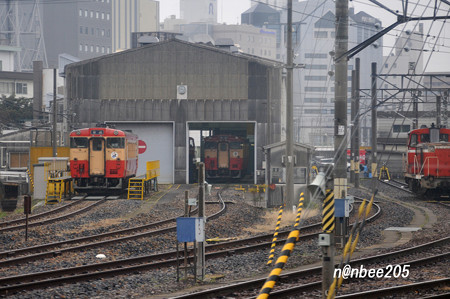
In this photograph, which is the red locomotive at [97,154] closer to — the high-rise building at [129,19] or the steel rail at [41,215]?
A: the steel rail at [41,215]

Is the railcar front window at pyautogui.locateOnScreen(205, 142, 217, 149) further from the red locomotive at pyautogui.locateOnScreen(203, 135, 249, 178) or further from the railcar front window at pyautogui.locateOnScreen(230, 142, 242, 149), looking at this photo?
the railcar front window at pyautogui.locateOnScreen(230, 142, 242, 149)

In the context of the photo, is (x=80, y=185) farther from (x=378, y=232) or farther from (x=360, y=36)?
(x=360, y=36)

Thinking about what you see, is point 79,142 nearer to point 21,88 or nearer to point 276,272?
point 276,272

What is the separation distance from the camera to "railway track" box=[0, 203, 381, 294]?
1164cm

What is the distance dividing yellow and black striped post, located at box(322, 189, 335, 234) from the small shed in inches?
696

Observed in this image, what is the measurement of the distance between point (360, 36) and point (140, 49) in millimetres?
132649

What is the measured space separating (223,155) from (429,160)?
18.7 meters

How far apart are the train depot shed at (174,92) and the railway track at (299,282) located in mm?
31035

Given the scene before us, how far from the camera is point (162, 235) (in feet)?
61.2

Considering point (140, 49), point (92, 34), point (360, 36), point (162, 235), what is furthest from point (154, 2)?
point (162, 235)

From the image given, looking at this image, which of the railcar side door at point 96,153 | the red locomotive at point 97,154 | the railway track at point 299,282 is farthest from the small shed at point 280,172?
the railway track at point 299,282

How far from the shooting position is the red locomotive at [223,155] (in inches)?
1874

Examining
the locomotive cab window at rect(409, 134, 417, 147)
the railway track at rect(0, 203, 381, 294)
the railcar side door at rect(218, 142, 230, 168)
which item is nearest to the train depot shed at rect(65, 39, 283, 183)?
the railcar side door at rect(218, 142, 230, 168)

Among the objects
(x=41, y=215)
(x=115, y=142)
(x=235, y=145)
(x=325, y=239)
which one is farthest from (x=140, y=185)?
(x=325, y=239)
